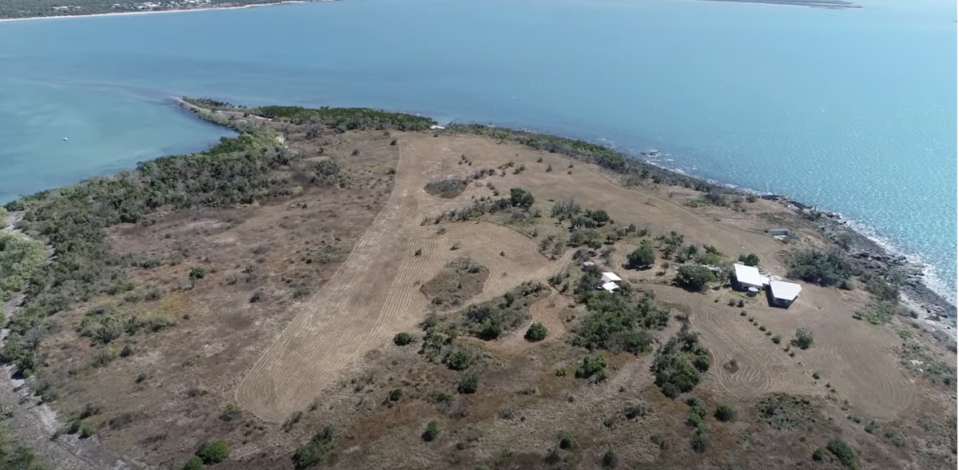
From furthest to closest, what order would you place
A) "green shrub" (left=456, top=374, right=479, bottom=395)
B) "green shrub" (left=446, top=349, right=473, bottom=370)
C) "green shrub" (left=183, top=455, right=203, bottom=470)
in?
"green shrub" (left=446, top=349, right=473, bottom=370) < "green shrub" (left=456, top=374, right=479, bottom=395) < "green shrub" (left=183, top=455, right=203, bottom=470)

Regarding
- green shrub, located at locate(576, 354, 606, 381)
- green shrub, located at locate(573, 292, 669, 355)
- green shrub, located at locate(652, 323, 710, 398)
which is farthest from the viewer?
green shrub, located at locate(573, 292, 669, 355)

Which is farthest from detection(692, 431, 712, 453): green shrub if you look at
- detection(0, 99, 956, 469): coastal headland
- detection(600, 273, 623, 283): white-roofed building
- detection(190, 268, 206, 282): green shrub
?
detection(190, 268, 206, 282): green shrub

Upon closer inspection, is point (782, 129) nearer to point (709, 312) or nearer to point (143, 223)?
point (709, 312)

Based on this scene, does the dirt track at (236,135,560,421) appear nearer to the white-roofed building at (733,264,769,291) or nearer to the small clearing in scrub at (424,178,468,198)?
the small clearing in scrub at (424,178,468,198)

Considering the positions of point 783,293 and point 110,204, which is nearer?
point 783,293

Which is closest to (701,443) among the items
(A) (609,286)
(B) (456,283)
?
(A) (609,286)

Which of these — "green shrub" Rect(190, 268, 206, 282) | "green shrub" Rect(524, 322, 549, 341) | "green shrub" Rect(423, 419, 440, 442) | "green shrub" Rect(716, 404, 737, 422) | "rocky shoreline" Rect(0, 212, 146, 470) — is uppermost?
"green shrub" Rect(190, 268, 206, 282)

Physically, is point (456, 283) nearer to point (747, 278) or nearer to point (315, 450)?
point (315, 450)
